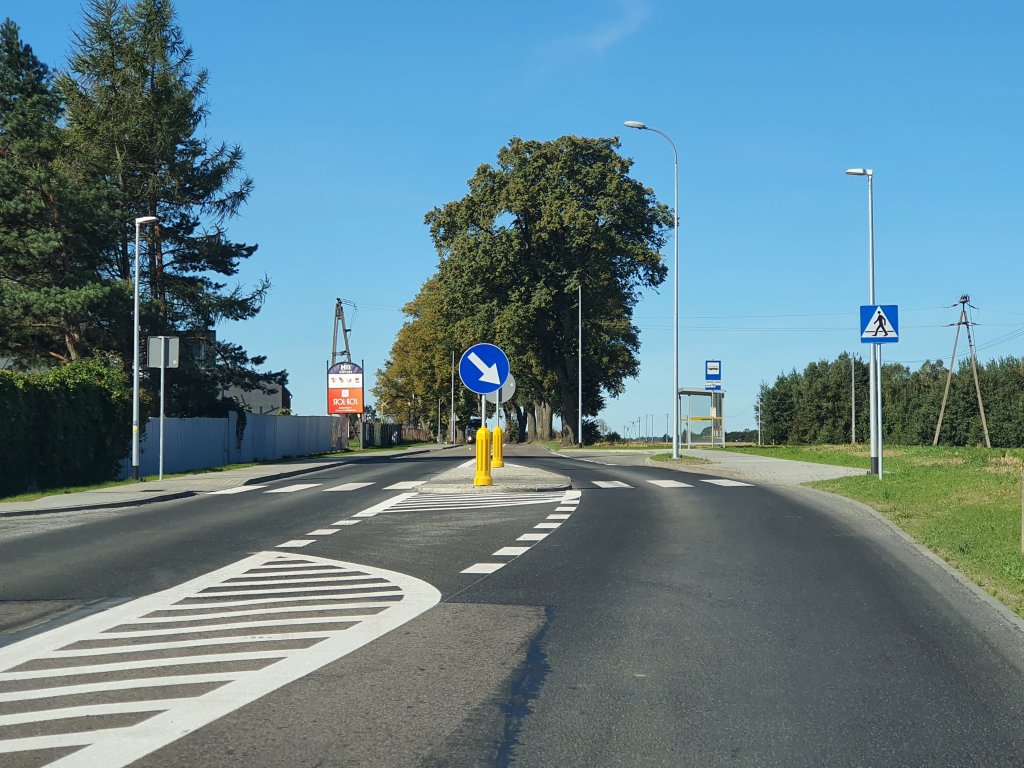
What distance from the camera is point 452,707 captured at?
5.29m

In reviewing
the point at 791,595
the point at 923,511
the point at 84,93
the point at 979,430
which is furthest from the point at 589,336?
the point at 791,595

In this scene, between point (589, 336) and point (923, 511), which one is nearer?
point (923, 511)

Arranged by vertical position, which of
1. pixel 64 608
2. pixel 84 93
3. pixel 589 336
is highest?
pixel 84 93

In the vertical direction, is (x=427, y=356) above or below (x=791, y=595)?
above

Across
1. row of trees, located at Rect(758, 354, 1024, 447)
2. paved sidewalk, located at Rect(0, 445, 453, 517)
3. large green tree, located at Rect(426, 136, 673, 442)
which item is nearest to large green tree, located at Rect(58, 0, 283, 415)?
paved sidewalk, located at Rect(0, 445, 453, 517)

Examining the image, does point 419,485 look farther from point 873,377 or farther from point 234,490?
point 873,377

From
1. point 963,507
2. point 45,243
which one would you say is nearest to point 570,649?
point 963,507

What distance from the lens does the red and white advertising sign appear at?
2621 inches

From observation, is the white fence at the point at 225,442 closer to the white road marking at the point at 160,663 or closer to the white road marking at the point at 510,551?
the white road marking at the point at 510,551

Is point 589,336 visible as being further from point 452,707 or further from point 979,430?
point 452,707

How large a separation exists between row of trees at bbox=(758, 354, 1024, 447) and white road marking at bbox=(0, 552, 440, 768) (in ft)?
267

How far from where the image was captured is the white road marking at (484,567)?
33.8 ft

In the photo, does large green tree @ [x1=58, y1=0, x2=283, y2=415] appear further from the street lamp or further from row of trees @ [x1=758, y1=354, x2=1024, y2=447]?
row of trees @ [x1=758, y1=354, x2=1024, y2=447]

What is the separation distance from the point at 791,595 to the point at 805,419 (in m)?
109
